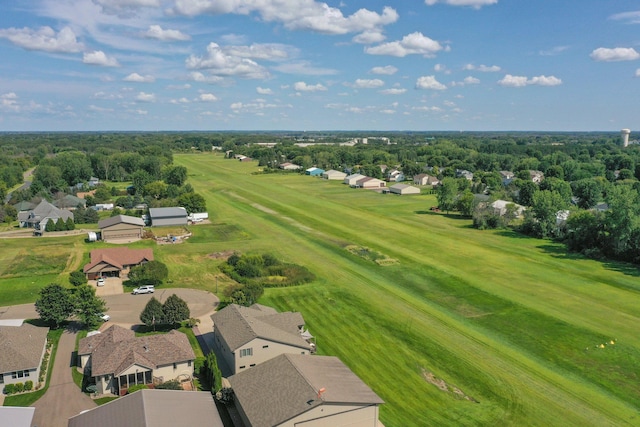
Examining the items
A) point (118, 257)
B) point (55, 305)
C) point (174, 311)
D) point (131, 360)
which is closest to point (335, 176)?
point (118, 257)

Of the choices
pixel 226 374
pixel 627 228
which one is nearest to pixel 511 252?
pixel 627 228

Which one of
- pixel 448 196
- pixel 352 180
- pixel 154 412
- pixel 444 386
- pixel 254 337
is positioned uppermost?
pixel 448 196

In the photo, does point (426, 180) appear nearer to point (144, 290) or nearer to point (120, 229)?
point (120, 229)

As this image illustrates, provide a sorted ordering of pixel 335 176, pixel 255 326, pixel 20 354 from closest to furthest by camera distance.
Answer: pixel 20 354, pixel 255 326, pixel 335 176

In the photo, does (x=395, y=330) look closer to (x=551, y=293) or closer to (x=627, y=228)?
(x=551, y=293)

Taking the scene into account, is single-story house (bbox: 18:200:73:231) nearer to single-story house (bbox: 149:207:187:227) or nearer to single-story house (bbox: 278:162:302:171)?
single-story house (bbox: 149:207:187:227)

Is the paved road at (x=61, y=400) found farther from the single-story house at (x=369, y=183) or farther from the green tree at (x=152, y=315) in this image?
the single-story house at (x=369, y=183)

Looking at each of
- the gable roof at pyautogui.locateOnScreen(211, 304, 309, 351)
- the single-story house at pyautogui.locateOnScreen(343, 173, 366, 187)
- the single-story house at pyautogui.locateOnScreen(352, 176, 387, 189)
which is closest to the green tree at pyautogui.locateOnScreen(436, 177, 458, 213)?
the single-story house at pyautogui.locateOnScreen(352, 176, 387, 189)
